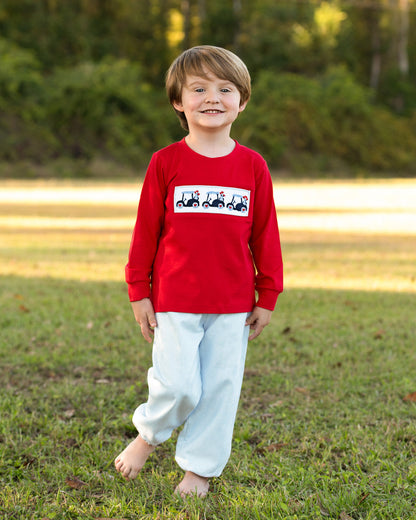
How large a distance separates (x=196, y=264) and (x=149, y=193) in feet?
1.17

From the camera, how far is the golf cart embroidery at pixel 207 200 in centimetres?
262

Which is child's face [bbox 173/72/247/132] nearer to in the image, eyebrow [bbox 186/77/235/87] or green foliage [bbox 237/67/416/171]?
eyebrow [bbox 186/77/235/87]

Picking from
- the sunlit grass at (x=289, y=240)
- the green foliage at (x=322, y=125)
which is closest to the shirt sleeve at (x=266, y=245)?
the sunlit grass at (x=289, y=240)

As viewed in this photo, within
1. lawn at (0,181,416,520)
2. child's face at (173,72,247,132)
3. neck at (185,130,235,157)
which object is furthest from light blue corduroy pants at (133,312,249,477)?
child's face at (173,72,247,132)

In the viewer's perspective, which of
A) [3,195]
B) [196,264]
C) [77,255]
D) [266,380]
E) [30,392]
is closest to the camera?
[196,264]

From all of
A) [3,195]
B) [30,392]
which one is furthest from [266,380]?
[3,195]

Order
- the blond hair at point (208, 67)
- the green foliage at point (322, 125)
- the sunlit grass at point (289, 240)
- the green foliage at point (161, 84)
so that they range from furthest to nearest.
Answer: the green foliage at point (322, 125) < the green foliage at point (161, 84) < the sunlit grass at point (289, 240) < the blond hair at point (208, 67)

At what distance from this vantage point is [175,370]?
265 centimetres

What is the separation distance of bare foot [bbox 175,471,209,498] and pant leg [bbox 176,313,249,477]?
6 cm

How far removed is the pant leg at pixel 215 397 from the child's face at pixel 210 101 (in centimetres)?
78

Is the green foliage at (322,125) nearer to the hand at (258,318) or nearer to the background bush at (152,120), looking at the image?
the background bush at (152,120)

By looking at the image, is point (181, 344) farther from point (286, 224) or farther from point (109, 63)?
point (109, 63)

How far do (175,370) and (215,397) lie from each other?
23 cm

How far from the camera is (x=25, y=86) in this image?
36438mm
